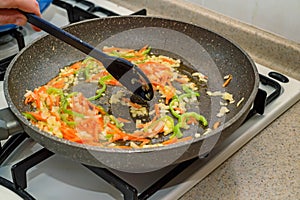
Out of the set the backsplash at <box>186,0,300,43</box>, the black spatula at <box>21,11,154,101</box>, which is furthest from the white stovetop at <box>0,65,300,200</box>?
the backsplash at <box>186,0,300,43</box>

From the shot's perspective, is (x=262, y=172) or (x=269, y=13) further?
(x=269, y=13)

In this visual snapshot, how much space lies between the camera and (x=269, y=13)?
3.32 ft

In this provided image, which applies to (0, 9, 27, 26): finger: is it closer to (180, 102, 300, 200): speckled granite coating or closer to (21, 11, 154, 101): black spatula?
(21, 11, 154, 101): black spatula

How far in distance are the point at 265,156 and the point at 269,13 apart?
0.37 m

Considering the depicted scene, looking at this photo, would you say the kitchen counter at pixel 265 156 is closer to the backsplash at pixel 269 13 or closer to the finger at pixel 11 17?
the backsplash at pixel 269 13

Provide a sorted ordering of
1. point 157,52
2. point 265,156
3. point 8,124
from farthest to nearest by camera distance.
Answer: point 157,52, point 265,156, point 8,124

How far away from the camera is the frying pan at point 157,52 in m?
0.68

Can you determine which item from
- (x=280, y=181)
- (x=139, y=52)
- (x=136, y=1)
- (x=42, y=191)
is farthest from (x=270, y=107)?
(x=136, y=1)

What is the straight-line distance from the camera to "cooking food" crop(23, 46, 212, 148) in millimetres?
760

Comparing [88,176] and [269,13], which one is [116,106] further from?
[269,13]

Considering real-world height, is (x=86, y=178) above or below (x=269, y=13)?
below

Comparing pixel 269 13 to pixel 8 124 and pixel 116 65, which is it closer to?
pixel 116 65

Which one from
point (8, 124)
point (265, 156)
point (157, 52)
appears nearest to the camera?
point (8, 124)

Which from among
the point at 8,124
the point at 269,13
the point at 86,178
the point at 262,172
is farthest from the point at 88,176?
the point at 269,13
